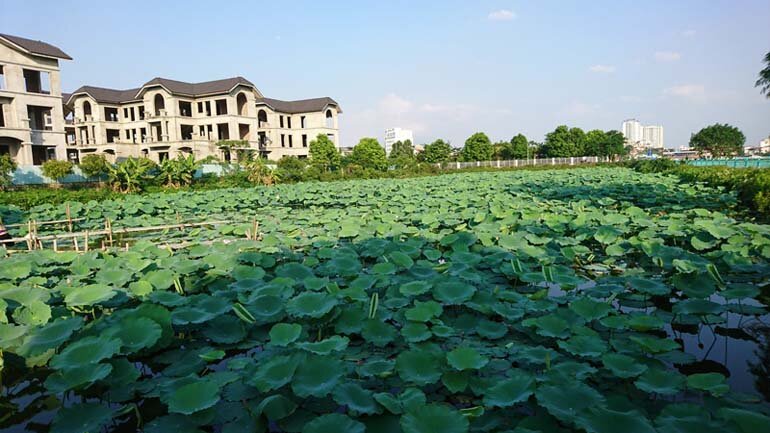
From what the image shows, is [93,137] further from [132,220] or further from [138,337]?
[138,337]

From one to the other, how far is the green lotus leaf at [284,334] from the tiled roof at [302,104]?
131 feet

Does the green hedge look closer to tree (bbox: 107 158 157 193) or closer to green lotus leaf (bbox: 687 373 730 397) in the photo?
green lotus leaf (bbox: 687 373 730 397)

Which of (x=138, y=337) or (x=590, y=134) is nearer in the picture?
(x=138, y=337)

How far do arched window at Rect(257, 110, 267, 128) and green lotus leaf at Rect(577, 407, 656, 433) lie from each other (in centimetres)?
3984

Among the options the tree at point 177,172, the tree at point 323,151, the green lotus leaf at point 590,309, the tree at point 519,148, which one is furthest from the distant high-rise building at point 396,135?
the green lotus leaf at point 590,309

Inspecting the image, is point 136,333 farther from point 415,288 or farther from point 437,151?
point 437,151

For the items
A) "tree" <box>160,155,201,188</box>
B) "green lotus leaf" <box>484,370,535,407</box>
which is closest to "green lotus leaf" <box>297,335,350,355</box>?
"green lotus leaf" <box>484,370,535,407</box>

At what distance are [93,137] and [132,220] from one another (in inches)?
1228

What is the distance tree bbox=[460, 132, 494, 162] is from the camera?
53.4 m

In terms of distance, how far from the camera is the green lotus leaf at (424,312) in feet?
11.4

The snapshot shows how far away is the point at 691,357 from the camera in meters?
3.03

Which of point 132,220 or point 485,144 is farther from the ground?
point 485,144

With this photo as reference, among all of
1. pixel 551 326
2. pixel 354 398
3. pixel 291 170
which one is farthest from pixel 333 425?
pixel 291 170

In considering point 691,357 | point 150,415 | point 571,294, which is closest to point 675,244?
point 571,294
